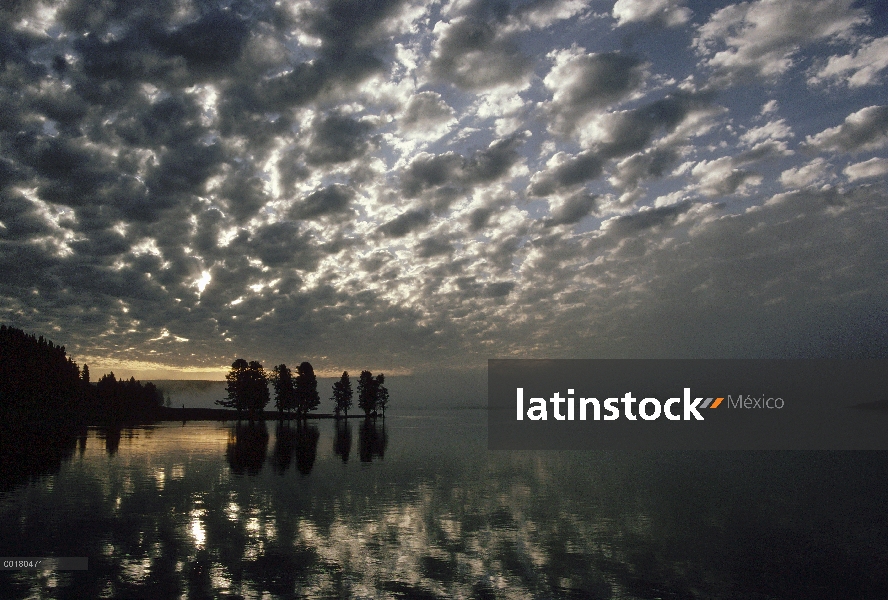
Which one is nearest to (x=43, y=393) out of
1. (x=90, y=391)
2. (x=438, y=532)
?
(x=90, y=391)

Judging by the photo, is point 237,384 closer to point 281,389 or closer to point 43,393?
point 281,389

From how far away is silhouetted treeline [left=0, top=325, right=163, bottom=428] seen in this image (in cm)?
11806

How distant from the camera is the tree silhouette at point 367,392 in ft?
627

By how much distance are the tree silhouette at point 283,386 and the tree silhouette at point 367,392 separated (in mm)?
24894

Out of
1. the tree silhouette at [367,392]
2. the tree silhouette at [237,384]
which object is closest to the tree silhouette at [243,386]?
the tree silhouette at [237,384]

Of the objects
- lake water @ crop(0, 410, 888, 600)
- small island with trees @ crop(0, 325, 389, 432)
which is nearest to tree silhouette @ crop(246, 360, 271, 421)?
small island with trees @ crop(0, 325, 389, 432)

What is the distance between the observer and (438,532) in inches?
984

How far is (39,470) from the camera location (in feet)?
136
